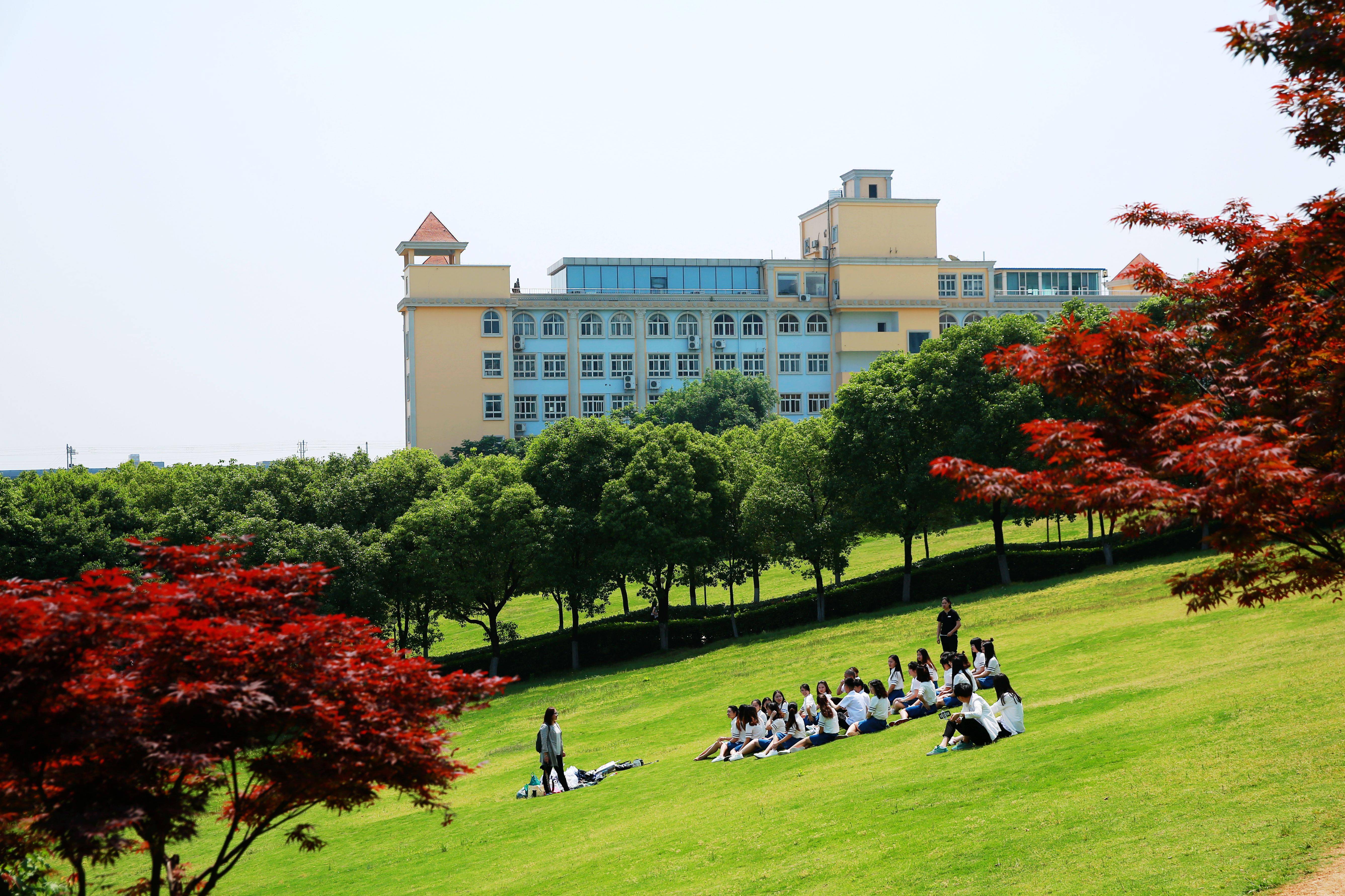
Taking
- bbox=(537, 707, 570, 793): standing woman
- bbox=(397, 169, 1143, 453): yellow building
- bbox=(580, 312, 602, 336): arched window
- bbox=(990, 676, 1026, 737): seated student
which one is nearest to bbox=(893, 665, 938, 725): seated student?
bbox=(990, 676, 1026, 737): seated student

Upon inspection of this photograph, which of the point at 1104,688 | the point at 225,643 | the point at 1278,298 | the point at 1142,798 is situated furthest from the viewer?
the point at 1104,688

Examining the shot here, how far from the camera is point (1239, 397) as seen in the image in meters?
10.1

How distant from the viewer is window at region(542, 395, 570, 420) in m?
106

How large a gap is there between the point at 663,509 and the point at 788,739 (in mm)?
27617

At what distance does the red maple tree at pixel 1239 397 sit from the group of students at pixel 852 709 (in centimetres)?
1020

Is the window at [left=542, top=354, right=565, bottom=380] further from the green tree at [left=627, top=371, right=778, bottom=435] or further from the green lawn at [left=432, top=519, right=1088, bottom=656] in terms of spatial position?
the green lawn at [left=432, top=519, right=1088, bottom=656]

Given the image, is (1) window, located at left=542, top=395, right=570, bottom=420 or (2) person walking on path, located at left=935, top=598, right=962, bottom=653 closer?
(2) person walking on path, located at left=935, top=598, right=962, bottom=653

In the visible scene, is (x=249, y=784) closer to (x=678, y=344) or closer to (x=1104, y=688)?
(x=1104, y=688)

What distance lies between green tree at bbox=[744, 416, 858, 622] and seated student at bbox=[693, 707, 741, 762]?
85.7 feet

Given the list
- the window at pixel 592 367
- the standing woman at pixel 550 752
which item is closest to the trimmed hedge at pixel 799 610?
the standing woman at pixel 550 752

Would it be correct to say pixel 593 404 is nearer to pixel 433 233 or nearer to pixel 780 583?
pixel 433 233

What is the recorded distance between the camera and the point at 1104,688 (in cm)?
2056

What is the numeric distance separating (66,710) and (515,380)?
9708 cm

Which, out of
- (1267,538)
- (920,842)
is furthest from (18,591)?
(1267,538)
